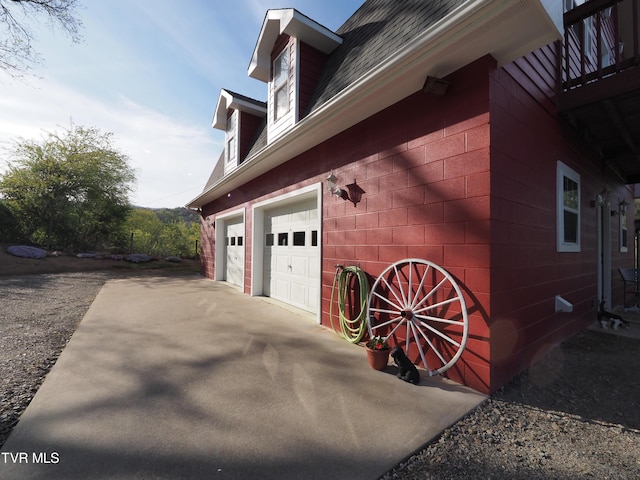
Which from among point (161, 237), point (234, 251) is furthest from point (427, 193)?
point (161, 237)

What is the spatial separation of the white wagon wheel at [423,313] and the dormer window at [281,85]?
3745 millimetres

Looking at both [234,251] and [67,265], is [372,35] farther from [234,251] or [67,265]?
[67,265]

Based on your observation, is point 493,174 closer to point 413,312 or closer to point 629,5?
point 413,312

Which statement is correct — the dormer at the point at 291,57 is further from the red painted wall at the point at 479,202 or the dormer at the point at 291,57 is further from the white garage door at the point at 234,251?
the white garage door at the point at 234,251

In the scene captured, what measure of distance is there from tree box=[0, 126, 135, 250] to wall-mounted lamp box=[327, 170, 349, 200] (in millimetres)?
14745

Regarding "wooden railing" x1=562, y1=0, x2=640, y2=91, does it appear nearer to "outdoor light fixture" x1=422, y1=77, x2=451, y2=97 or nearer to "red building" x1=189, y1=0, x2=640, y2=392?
"red building" x1=189, y1=0, x2=640, y2=392

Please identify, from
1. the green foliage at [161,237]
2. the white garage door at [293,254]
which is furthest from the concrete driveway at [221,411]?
the green foliage at [161,237]

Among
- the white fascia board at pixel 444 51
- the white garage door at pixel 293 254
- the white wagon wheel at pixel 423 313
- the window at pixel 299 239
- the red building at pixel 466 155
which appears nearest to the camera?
the white fascia board at pixel 444 51

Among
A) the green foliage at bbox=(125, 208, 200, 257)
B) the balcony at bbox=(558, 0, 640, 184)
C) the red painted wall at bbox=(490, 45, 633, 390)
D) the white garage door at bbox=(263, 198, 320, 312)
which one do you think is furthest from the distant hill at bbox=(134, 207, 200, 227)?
the balcony at bbox=(558, 0, 640, 184)

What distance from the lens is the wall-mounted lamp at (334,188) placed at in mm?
4031

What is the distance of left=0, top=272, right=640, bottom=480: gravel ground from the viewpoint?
65.5 inches

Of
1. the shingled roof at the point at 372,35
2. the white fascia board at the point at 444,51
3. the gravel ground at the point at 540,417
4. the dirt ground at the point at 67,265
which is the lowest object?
the gravel ground at the point at 540,417

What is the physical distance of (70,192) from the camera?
1350 centimetres

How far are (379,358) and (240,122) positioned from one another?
6.88 m
